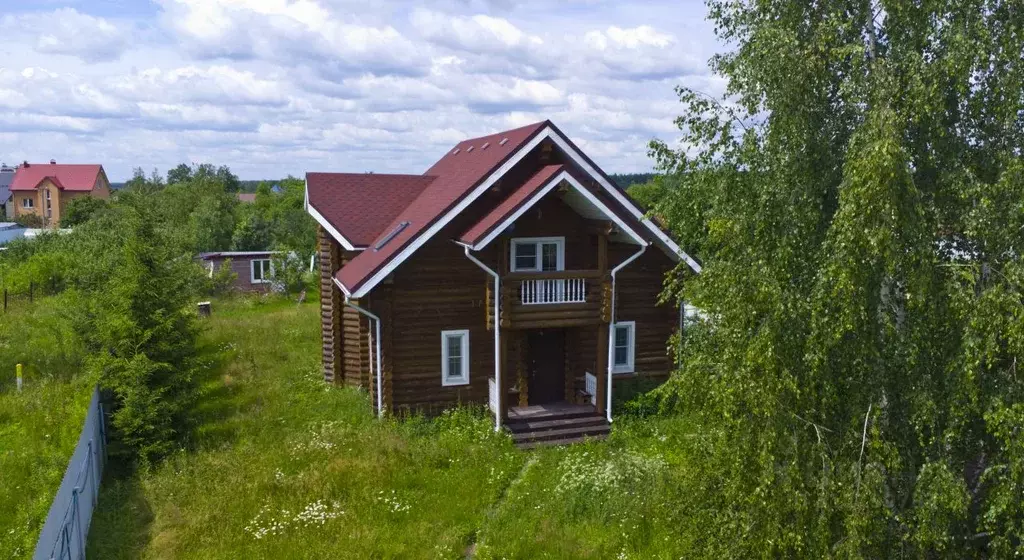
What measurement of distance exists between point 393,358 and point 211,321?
47.6 feet

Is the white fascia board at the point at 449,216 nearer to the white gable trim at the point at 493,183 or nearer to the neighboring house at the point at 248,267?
the white gable trim at the point at 493,183

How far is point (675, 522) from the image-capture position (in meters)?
9.65

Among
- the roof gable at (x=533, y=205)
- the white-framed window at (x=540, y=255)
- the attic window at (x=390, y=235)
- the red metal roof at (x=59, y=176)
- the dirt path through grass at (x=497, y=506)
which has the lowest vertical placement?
the dirt path through grass at (x=497, y=506)

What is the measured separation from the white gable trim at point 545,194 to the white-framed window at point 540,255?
73.2 inches

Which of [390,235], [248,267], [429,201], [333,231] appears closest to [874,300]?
[390,235]

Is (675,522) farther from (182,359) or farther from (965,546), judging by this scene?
(182,359)

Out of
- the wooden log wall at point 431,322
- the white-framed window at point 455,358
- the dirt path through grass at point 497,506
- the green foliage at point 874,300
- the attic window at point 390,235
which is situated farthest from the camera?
the attic window at point 390,235

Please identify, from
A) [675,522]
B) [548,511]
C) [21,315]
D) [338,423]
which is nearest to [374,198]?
[338,423]

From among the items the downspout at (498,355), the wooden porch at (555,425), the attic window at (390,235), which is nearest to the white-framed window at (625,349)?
the wooden porch at (555,425)

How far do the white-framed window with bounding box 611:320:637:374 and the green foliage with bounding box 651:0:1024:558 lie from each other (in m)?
11.0

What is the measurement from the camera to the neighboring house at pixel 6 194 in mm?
86125

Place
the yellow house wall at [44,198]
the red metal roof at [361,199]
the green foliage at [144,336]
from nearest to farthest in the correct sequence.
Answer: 1. the green foliage at [144,336]
2. the red metal roof at [361,199]
3. the yellow house wall at [44,198]


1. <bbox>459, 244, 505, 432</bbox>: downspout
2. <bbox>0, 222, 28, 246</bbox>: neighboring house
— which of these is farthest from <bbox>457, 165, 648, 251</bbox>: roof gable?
<bbox>0, 222, 28, 246</bbox>: neighboring house

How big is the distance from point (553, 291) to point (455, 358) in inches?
129
